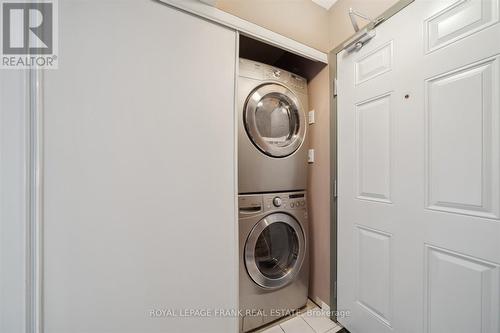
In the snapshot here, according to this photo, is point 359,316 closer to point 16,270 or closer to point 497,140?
point 497,140

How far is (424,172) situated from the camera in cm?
91

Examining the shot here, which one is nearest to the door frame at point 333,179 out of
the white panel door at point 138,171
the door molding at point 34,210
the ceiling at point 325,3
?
the ceiling at point 325,3

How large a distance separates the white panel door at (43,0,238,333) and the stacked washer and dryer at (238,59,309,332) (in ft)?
0.88

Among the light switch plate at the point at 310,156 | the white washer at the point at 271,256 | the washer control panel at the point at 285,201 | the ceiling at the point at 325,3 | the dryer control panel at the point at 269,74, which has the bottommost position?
the white washer at the point at 271,256

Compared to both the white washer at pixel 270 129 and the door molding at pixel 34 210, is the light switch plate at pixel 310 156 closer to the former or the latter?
the white washer at pixel 270 129

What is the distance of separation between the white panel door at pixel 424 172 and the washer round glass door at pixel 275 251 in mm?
354

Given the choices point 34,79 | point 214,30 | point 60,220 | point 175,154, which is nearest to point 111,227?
point 60,220

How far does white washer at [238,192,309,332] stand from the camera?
1.27 metres

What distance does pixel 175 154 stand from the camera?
0.87 m

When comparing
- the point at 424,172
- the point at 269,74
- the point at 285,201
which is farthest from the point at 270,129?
the point at 424,172

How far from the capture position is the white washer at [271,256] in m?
1.27

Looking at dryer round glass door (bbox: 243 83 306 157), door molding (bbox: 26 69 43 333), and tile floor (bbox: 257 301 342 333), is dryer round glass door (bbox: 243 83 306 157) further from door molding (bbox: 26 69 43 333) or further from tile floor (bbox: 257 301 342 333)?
tile floor (bbox: 257 301 342 333)

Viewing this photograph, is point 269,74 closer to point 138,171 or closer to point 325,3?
point 325,3

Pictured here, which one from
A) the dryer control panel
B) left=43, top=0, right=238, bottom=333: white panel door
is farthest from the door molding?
the dryer control panel
